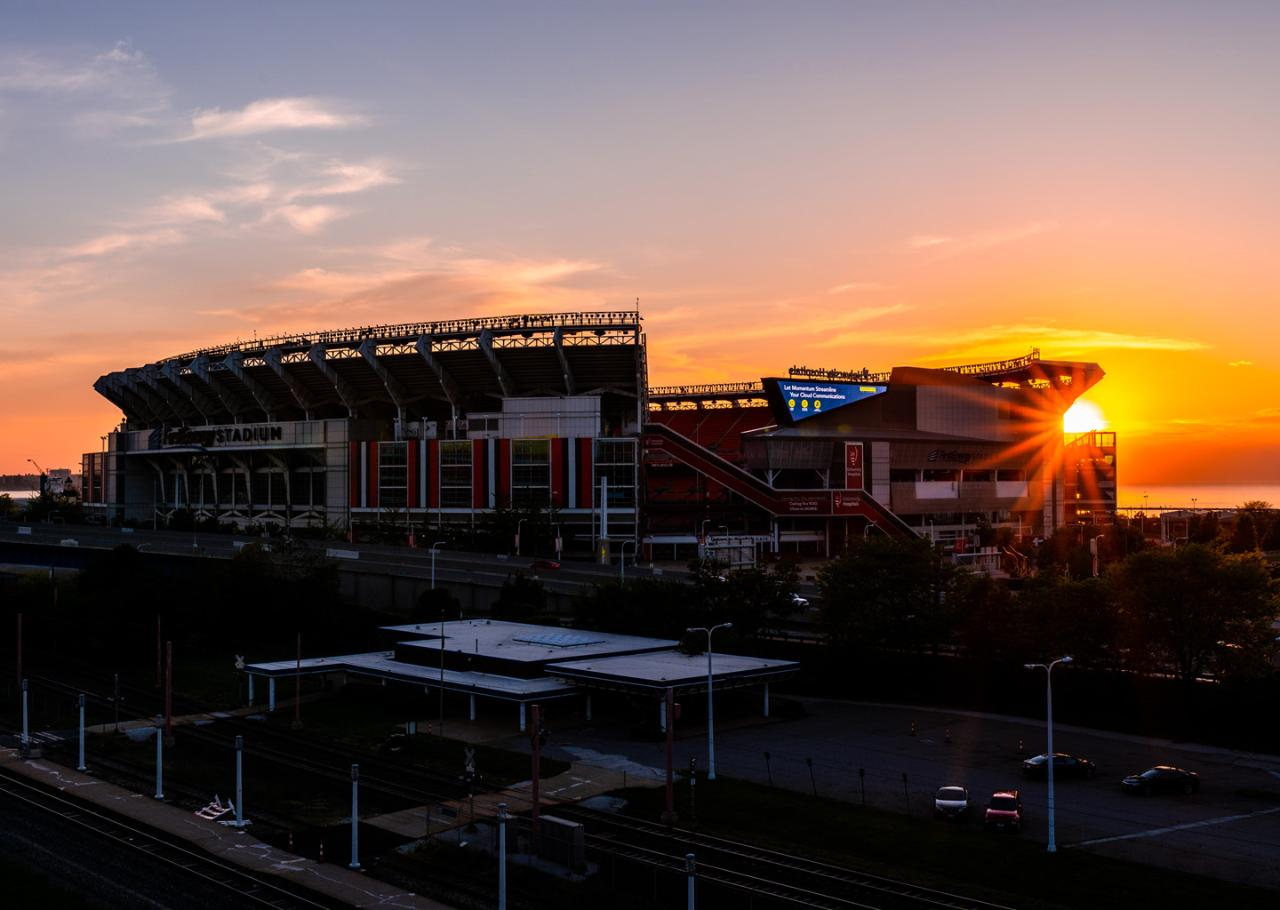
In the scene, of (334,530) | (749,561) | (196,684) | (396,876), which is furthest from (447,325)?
(396,876)

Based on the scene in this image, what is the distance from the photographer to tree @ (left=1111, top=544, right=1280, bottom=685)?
71.3 metres

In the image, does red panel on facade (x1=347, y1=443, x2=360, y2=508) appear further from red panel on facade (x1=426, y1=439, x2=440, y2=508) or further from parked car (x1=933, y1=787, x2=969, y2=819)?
parked car (x1=933, y1=787, x2=969, y2=819)

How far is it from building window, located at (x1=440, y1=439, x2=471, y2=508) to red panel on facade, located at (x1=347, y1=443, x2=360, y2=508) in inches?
695

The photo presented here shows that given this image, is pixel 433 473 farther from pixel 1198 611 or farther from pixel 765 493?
pixel 1198 611

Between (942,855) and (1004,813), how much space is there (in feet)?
17.6

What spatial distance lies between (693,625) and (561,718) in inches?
752

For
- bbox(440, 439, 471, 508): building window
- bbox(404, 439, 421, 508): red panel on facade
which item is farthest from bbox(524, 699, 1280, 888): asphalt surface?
bbox(404, 439, 421, 508): red panel on facade

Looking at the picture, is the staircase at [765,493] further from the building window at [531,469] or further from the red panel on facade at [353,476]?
the red panel on facade at [353,476]

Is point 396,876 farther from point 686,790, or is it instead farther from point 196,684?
point 196,684

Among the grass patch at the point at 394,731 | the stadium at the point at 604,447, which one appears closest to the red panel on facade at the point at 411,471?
the stadium at the point at 604,447

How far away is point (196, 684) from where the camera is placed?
8900 centimetres

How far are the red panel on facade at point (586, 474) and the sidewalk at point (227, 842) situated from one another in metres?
109

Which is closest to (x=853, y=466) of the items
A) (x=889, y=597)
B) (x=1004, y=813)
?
(x=889, y=597)

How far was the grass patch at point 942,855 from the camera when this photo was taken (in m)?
41.6
